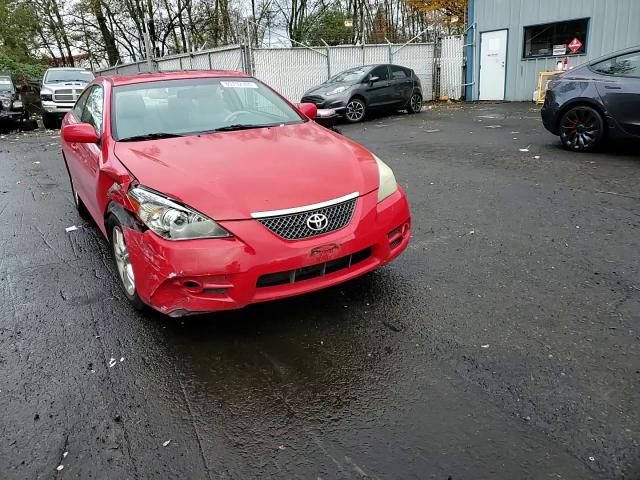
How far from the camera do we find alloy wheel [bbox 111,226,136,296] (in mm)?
3340

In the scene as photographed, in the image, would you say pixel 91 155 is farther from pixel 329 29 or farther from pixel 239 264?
pixel 329 29

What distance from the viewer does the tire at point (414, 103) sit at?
15.7 m

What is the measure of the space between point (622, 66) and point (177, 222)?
7.25 metres

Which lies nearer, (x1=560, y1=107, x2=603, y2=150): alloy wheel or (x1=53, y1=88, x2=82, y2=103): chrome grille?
(x1=560, y1=107, x2=603, y2=150): alloy wheel

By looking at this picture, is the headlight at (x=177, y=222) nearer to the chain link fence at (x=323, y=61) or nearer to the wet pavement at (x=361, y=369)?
the wet pavement at (x=361, y=369)

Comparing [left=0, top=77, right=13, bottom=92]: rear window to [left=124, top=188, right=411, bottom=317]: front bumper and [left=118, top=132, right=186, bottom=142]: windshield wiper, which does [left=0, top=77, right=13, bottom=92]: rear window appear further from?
[left=124, top=188, right=411, bottom=317]: front bumper

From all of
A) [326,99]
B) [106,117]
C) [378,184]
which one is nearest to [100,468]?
[378,184]

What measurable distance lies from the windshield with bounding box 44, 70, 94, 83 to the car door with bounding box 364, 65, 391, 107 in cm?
921

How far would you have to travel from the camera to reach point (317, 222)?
291 centimetres

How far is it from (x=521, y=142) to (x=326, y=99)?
6.01 m

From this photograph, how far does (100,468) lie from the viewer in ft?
7.01

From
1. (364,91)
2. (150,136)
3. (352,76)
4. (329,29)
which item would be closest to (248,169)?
(150,136)

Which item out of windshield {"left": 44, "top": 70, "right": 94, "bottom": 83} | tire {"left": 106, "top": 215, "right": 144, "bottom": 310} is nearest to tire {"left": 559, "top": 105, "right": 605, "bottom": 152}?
tire {"left": 106, "top": 215, "right": 144, "bottom": 310}

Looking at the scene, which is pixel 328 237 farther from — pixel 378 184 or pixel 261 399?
pixel 261 399
